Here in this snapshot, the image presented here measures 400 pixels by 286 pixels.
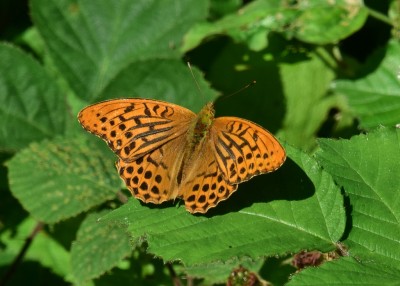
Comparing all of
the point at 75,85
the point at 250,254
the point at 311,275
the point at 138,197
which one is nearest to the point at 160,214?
the point at 138,197

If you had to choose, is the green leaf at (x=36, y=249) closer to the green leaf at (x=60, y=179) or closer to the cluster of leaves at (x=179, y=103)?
the cluster of leaves at (x=179, y=103)

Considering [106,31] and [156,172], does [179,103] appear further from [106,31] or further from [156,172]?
[156,172]

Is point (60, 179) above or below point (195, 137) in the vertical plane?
below

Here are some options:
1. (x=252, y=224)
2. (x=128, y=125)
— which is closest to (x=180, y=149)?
(x=128, y=125)

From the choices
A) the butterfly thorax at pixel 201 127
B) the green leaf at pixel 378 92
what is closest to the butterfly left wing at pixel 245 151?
the butterfly thorax at pixel 201 127

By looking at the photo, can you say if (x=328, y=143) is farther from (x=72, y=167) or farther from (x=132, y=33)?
A: (x=132, y=33)

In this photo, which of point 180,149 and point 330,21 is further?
point 330,21
